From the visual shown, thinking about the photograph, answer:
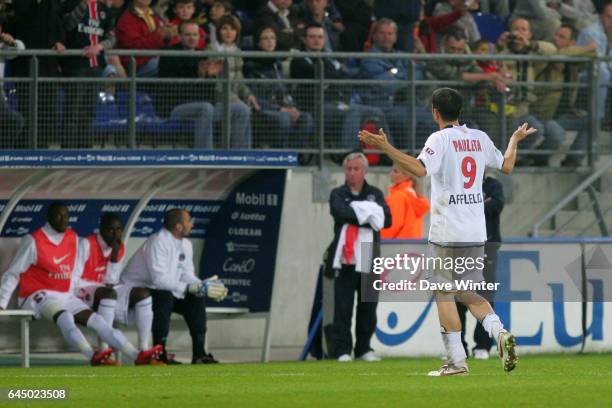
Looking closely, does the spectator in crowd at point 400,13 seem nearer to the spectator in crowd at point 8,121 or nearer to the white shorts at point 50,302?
the spectator in crowd at point 8,121

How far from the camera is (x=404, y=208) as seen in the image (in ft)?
62.8

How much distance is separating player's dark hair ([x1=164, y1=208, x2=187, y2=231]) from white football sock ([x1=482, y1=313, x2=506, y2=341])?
5982 mm

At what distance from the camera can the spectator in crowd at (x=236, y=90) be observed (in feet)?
65.7

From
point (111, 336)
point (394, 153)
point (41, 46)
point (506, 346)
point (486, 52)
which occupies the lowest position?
point (111, 336)

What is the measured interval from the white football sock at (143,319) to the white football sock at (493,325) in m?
5.72

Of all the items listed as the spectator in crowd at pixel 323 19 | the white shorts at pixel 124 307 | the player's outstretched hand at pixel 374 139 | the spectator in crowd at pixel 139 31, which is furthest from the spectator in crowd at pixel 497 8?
the player's outstretched hand at pixel 374 139

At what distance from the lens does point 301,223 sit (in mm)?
21250

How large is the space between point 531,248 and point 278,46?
4487 millimetres

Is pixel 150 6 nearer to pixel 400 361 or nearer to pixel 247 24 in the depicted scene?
pixel 247 24

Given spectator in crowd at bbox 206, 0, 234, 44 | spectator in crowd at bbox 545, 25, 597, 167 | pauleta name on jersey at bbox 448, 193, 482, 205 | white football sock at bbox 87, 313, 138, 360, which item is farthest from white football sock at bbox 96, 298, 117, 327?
spectator in crowd at bbox 545, 25, 597, 167

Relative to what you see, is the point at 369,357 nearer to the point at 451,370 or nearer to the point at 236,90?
the point at 236,90

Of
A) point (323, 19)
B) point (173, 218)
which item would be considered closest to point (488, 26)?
point (323, 19)

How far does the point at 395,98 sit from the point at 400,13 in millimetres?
1869

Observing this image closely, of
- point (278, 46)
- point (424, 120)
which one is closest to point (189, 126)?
point (278, 46)
